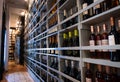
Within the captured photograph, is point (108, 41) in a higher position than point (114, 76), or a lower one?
higher

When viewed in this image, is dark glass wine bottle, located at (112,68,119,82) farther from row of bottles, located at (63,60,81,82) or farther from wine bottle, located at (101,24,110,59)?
row of bottles, located at (63,60,81,82)

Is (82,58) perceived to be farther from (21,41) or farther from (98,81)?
(21,41)

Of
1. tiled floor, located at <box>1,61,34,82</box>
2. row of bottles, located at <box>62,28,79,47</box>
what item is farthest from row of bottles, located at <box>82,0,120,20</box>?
tiled floor, located at <box>1,61,34,82</box>

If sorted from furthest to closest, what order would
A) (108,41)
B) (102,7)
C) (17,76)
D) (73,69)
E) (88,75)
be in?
(17,76) → (73,69) → (88,75) → (102,7) → (108,41)

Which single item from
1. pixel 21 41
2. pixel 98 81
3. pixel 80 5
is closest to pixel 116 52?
pixel 98 81

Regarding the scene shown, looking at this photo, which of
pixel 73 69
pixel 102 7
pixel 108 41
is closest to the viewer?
pixel 108 41

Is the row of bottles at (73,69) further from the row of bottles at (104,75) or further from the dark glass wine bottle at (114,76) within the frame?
the dark glass wine bottle at (114,76)

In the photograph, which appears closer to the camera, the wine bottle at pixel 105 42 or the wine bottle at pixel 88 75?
the wine bottle at pixel 105 42

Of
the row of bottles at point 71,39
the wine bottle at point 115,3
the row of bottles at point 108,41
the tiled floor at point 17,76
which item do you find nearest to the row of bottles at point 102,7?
the wine bottle at point 115,3

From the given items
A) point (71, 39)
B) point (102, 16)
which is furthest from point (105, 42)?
point (71, 39)

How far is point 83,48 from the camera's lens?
1273mm

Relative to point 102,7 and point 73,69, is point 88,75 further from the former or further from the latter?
point 102,7

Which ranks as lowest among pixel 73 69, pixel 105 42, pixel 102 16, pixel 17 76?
pixel 17 76

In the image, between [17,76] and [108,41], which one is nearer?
[108,41]
